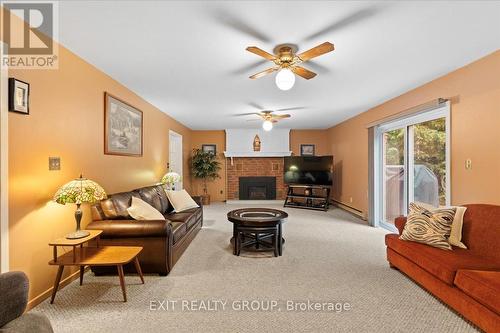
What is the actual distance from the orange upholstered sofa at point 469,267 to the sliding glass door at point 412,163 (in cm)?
84

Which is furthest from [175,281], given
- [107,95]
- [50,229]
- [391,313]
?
[107,95]

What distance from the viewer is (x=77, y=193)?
2.23 m

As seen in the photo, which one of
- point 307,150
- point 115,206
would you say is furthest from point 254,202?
point 115,206

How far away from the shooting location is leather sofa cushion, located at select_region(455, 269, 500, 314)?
1720 mm

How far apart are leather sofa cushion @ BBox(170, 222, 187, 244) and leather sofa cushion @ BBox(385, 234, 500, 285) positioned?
8.69 feet

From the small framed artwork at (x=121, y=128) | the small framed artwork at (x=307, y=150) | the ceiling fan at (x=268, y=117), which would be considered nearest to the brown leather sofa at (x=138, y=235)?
the small framed artwork at (x=121, y=128)

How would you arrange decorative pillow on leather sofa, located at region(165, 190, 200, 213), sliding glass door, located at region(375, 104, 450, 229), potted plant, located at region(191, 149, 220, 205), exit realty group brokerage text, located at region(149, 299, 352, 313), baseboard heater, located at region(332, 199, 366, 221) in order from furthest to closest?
potted plant, located at region(191, 149, 220, 205) → baseboard heater, located at region(332, 199, 366, 221) → decorative pillow on leather sofa, located at region(165, 190, 200, 213) → sliding glass door, located at region(375, 104, 450, 229) → exit realty group brokerage text, located at region(149, 299, 352, 313)

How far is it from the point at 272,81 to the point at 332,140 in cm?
473

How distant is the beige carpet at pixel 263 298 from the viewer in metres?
1.95

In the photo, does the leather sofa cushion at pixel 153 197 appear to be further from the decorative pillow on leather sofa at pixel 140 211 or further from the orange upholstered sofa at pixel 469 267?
the orange upholstered sofa at pixel 469 267

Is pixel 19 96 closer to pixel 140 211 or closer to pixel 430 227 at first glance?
pixel 140 211

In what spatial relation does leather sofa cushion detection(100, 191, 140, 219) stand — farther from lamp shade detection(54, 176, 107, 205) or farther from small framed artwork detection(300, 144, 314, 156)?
small framed artwork detection(300, 144, 314, 156)

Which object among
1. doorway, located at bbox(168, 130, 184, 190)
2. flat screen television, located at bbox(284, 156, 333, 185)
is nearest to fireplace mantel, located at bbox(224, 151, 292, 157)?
flat screen television, located at bbox(284, 156, 333, 185)

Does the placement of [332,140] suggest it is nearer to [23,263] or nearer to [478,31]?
[478,31]
